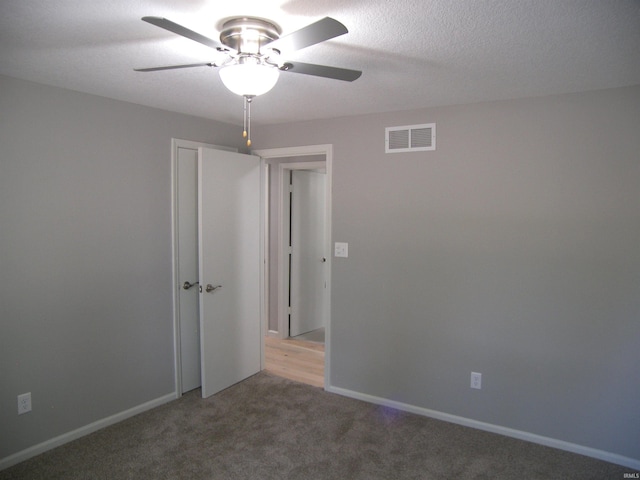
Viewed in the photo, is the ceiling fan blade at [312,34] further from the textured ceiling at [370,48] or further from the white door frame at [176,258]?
the white door frame at [176,258]

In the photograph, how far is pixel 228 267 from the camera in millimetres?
3527

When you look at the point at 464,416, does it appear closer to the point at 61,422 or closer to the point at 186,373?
the point at 186,373

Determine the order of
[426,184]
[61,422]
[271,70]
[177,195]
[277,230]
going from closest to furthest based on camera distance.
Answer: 1. [271,70]
2. [61,422]
3. [426,184]
4. [177,195]
5. [277,230]

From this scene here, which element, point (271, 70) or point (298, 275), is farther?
point (298, 275)

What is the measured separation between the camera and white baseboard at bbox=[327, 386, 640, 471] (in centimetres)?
253

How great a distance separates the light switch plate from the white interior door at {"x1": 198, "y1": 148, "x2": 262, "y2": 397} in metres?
0.84

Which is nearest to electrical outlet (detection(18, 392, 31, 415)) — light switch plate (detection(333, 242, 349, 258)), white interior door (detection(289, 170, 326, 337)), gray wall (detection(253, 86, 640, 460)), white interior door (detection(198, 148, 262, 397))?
white interior door (detection(198, 148, 262, 397))

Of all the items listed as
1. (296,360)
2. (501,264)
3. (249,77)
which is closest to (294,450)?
(296,360)

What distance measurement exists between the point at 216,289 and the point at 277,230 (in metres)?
1.62

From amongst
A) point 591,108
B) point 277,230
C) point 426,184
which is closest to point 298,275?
point 277,230

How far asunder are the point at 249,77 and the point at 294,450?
229 centimetres

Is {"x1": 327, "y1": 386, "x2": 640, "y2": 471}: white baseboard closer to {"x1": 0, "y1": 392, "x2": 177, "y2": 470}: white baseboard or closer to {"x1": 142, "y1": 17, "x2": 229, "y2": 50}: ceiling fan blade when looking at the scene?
{"x1": 0, "y1": 392, "x2": 177, "y2": 470}: white baseboard

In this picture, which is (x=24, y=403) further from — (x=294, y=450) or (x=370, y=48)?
(x=370, y=48)

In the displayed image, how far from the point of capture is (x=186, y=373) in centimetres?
347
